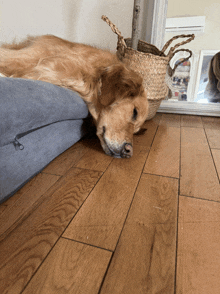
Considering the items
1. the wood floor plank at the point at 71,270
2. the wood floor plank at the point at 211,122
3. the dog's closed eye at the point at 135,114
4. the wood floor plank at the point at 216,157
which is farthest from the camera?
the wood floor plank at the point at 211,122

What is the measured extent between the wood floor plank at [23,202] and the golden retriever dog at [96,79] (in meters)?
0.53

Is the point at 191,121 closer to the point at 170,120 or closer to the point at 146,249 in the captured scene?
the point at 170,120

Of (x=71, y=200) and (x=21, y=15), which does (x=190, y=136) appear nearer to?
(x=71, y=200)

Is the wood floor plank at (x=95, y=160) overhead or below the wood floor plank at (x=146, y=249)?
overhead

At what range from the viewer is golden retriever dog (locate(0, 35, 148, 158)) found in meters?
1.49

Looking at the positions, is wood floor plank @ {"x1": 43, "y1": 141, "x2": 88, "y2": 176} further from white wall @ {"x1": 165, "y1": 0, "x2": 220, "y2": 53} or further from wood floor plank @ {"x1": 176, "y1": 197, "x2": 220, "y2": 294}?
white wall @ {"x1": 165, "y1": 0, "x2": 220, "y2": 53}

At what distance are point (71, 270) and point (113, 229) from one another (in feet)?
0.74

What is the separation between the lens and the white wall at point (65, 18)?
2061mm

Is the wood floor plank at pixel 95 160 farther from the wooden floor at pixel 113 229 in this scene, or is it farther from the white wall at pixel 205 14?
the white wall at pixel 205 14

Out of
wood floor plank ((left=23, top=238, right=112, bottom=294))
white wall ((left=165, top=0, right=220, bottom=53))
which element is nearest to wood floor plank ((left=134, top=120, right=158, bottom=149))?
wood floor plank ((left=23, top=238, right=112, bottom=294))

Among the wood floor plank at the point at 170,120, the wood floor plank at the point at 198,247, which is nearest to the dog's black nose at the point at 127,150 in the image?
the wood floor plank at the point at 198,247

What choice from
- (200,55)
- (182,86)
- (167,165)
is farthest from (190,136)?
(200,55)

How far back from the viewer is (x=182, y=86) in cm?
368

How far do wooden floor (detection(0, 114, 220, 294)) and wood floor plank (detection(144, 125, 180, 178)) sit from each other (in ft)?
0.05
